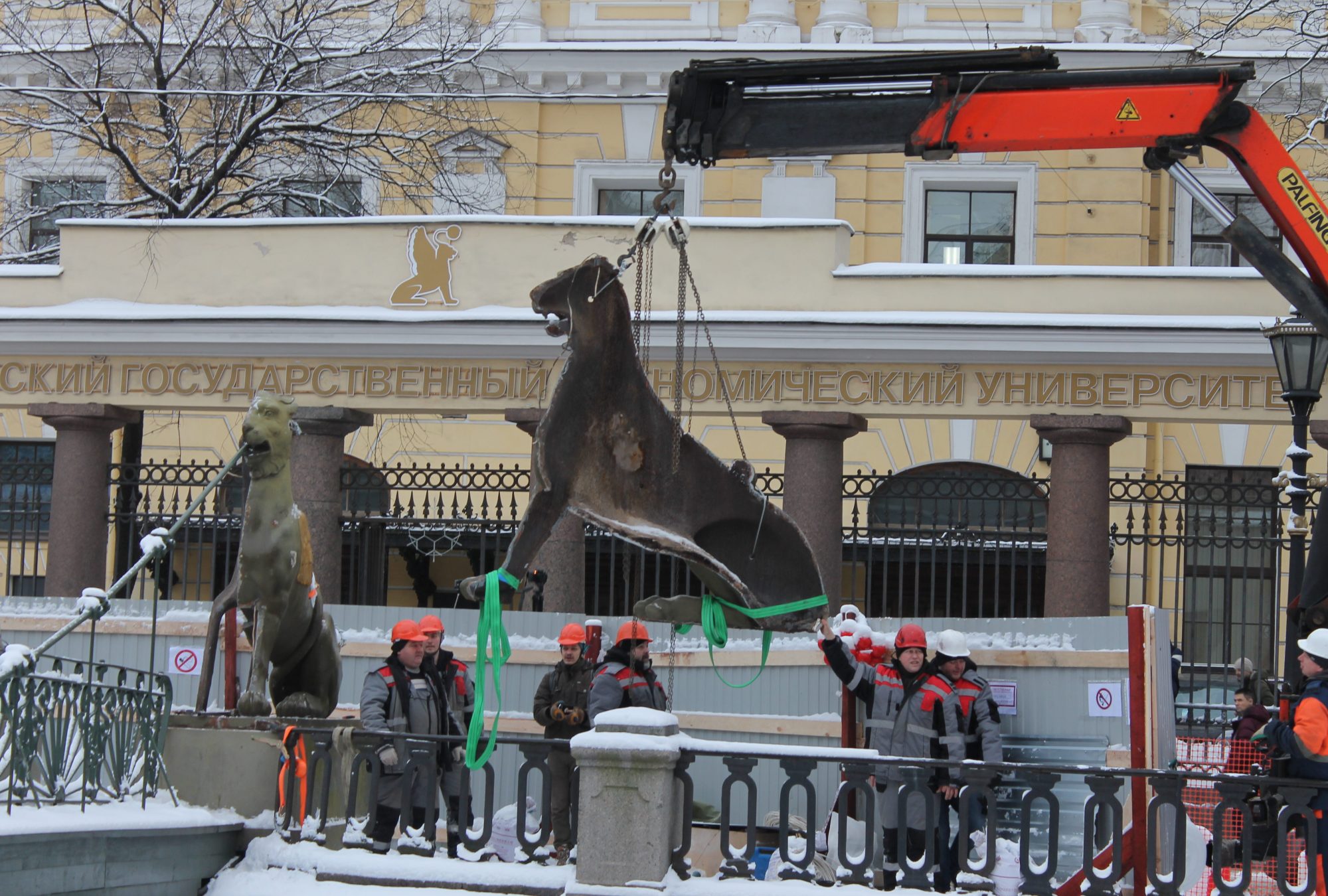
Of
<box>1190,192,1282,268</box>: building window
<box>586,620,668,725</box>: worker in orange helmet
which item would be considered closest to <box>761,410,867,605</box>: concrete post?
<box>586,620,668,725</box>: worker in orange helmet

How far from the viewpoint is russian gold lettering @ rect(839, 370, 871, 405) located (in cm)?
1580

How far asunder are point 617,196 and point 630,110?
116cm

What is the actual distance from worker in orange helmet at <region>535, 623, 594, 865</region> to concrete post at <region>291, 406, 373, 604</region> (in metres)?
4.88

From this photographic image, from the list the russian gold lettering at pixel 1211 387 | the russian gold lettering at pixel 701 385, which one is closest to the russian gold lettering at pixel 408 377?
the russian gold lettering at pixel 701 385

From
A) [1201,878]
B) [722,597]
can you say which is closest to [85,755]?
[722,597]

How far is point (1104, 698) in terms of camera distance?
429 inches

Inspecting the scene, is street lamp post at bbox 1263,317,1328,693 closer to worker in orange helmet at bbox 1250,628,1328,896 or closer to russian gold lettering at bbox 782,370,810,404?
worker in orange helmet at bbox 1250,628,1328,896

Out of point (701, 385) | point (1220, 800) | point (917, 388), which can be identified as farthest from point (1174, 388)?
point (1220, 800)

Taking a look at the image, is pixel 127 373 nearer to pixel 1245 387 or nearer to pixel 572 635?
pixel 572 635

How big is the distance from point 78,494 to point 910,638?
9708mm

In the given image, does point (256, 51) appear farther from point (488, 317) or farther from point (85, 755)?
point (85, 755)

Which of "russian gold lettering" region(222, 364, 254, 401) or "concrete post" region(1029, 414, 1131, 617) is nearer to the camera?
"concrete post" region(1029, 414, 1131, 617)

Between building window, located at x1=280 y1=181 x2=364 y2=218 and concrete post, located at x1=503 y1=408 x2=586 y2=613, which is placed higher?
building window, located at x1=280 y1=181 x2=364 y2=218

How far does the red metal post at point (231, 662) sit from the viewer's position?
1286cm
